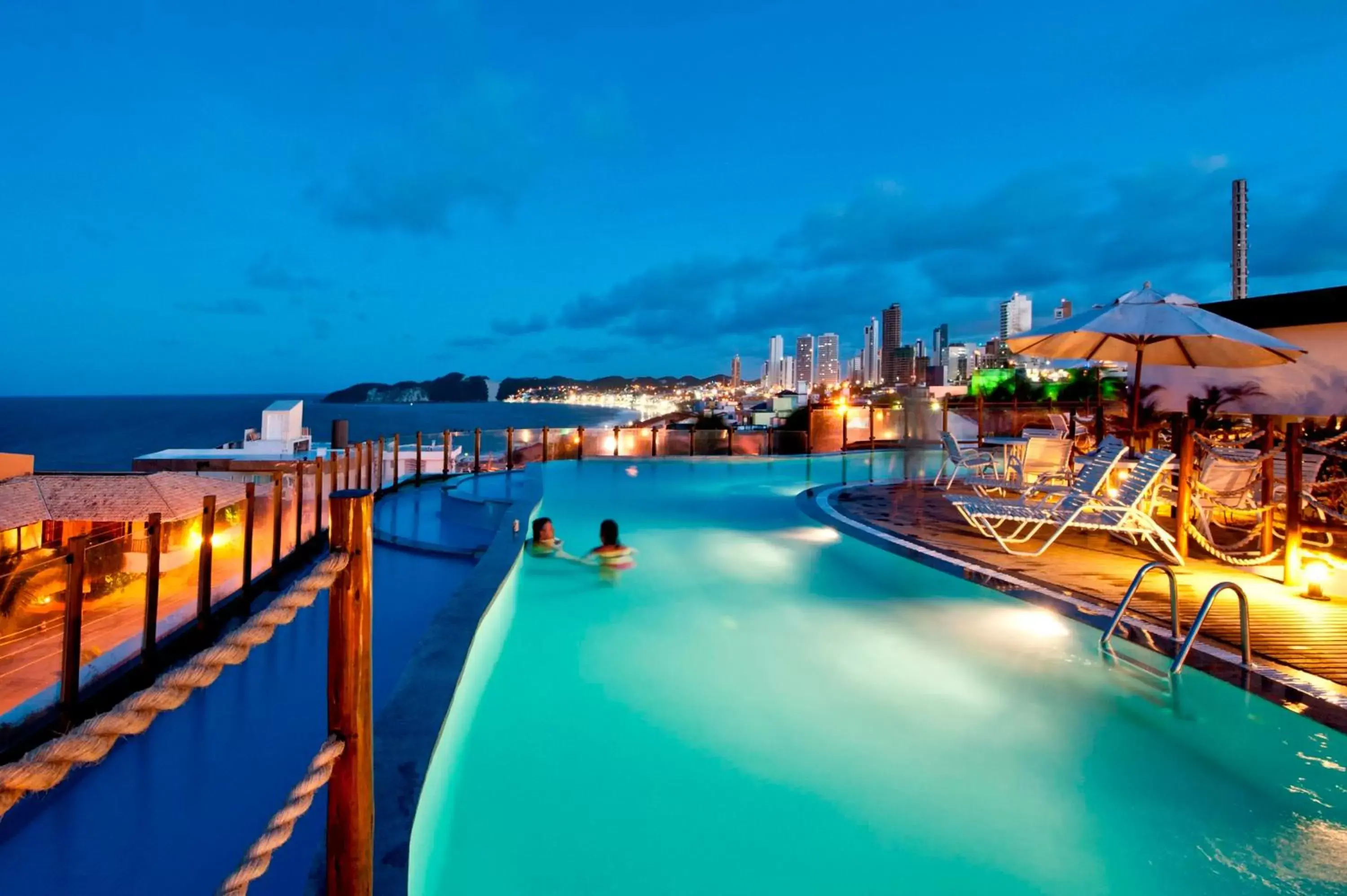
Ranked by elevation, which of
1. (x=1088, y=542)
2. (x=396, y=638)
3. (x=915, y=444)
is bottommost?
(x=396, y=638)

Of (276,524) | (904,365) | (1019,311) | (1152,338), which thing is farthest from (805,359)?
(276,524)

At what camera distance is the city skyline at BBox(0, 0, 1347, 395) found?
2952 centimetres

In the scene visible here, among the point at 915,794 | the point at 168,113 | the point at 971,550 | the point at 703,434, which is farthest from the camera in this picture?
the point at 168,113

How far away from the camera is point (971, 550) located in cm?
608

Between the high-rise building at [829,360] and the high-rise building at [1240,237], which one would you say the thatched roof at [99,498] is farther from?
the high-rise building at [829,360]

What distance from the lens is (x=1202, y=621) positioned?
3488 mm

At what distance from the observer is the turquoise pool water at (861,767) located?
258cm

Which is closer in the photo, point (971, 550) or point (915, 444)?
point (971, 550)

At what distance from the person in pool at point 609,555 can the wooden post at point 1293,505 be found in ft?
16.1

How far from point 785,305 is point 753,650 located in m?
82.9

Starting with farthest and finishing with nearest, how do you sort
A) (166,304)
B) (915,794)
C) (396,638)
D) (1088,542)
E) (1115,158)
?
(166,304) < (1115,158) < (1088,542) < (396,638) < (915,794)

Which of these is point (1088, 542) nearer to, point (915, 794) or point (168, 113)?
point (915, 794)

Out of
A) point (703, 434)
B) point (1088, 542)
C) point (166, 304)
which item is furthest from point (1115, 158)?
point (166, 304)

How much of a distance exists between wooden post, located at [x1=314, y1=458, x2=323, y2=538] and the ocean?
6.96 metres
